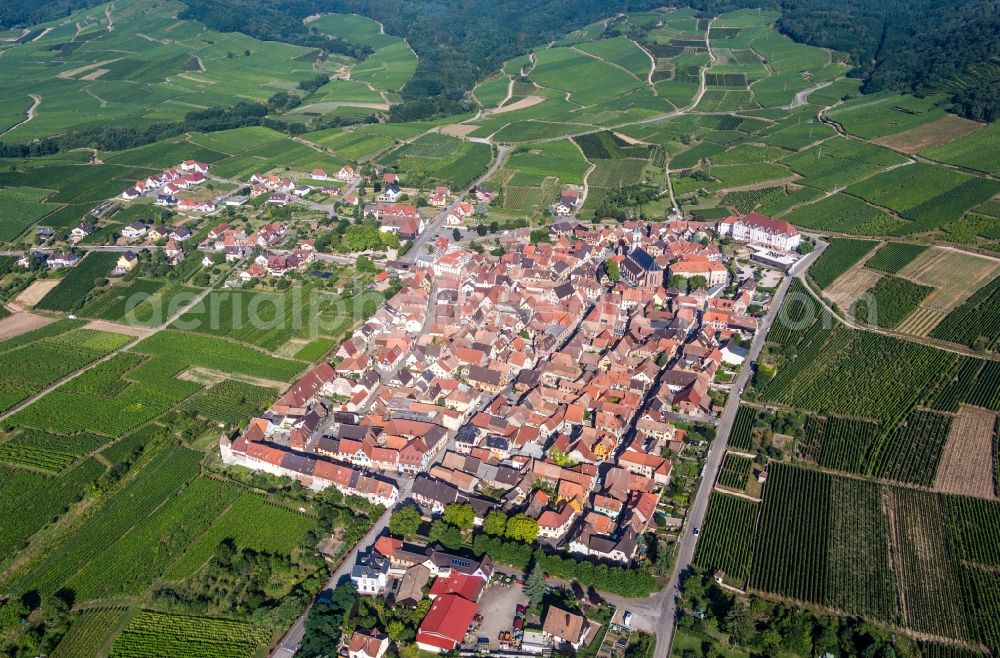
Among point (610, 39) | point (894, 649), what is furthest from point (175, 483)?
point (610, 39)

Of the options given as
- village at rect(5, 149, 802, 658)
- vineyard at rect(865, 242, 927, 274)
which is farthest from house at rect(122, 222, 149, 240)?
vineyard at rect(865, 242, 927, 274)

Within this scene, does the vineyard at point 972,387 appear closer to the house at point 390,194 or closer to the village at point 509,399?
the village at point 509,399

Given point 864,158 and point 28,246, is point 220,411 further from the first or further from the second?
point 864,158

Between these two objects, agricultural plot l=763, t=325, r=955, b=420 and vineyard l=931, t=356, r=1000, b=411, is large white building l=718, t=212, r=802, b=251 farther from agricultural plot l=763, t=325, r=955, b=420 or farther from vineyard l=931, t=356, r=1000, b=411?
vineyard l=931, t=356, r=1000, b=411

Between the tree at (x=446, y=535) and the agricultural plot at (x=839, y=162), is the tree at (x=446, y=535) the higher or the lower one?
the lower one

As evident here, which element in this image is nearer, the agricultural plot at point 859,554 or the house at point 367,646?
the house at point 367,646

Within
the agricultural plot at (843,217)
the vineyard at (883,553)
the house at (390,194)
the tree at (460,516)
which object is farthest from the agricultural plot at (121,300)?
the agricultural plot at (843,217)

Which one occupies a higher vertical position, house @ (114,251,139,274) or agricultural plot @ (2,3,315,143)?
agricultural plot @ (2,3,315,143)
